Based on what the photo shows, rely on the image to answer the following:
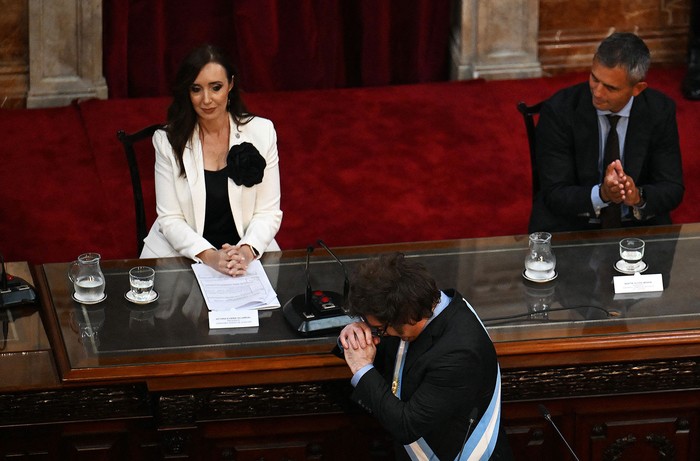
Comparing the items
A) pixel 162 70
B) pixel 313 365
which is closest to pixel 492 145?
pixel 162 70

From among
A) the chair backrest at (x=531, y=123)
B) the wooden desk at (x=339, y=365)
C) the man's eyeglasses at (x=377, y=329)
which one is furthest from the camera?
the chair backrest at (x=531, y=123)

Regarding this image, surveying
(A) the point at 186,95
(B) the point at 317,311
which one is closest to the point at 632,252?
(B) the point at 317,311

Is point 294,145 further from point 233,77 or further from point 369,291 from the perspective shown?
point 369,291

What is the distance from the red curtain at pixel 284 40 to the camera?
6918 mm

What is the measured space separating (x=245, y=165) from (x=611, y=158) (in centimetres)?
140

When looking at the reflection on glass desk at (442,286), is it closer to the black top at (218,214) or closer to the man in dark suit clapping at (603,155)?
the man in dark suit clapping at (603,155)

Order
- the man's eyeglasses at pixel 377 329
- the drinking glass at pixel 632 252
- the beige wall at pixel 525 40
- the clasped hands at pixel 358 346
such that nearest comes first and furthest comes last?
the man's eyeglasses at pixel 377 329 < the clasped hands at pixel 358 346 < the drinking glass at pixel 632 252 < the beige wall at pixel 525 40

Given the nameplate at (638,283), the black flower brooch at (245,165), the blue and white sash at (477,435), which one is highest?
the black flower brooch at (245,165)

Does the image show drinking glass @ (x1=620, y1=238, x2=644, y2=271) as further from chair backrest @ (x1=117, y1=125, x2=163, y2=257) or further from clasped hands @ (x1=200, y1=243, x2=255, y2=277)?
chair backrest @ (x1=117, y1=125, x2=163, y2=257)

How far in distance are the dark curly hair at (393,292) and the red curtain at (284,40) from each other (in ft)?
12.8

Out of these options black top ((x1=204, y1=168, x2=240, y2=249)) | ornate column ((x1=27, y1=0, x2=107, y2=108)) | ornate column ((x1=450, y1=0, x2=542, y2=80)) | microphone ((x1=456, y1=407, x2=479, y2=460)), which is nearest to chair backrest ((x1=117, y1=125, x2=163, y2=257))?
black top ((x1=204, y1=168, x2=240, y2=249))

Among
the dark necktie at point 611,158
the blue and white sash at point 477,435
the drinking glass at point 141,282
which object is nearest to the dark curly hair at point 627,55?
the dark necktie at point 611,158

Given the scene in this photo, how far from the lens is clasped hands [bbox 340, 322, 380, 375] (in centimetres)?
345

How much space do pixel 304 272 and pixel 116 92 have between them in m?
3.19
